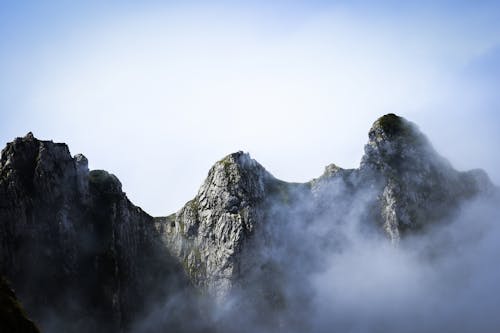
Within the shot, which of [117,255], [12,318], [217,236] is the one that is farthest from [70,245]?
[12,318]

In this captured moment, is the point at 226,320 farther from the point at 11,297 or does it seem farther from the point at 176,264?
the point at 11,297

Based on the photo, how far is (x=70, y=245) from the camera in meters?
169

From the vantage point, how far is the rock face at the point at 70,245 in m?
160

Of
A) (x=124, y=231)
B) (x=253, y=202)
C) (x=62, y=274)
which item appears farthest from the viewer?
(x=253, y=202)

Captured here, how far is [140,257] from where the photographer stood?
189 meters

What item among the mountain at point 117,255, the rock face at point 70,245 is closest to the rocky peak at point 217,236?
the mountain at point 117,255

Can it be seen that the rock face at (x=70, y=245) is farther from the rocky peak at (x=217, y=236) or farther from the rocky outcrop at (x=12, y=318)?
the rocky outcrop at (x=12, y=318)

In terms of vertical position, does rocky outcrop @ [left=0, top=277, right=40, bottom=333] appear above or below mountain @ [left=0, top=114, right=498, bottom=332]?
below

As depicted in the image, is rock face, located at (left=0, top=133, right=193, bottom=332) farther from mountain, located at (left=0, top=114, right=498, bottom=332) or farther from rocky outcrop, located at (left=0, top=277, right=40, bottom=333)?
rocky outcrop, located at (left=0, top=277, right=40, bottom=333)

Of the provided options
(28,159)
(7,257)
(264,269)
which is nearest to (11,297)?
(7,257)

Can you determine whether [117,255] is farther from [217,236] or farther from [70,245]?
[217,236]

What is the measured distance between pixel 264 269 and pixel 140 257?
39.0 meters

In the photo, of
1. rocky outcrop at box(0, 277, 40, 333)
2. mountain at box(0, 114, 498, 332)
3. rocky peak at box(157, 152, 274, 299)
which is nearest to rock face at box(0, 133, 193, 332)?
mountain at box(0, 114, 498, 332)

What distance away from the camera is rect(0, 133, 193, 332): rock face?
160 m
